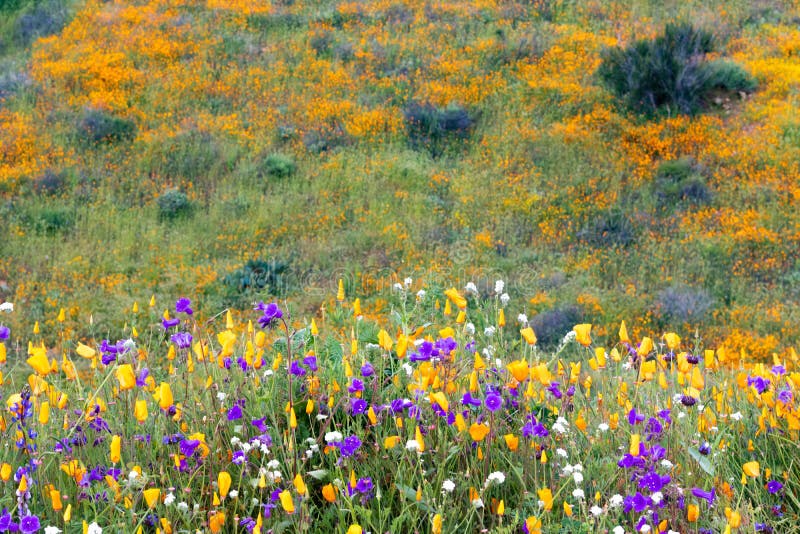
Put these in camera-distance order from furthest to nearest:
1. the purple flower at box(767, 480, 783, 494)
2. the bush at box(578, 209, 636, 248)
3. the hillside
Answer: the bush at box(578, 209, 636, 248) < the hillside < the purple flower at box(767, 480, 783, 494)

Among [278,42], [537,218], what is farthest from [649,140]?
[278,42]

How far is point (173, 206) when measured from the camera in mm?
9883

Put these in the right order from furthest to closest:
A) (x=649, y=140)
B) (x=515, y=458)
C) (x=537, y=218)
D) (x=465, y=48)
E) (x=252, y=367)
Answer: (x=465, y=48) → (x=649, y=140) → (x=537, y=218) → (x=252, y=367) → (x=515, y=458)

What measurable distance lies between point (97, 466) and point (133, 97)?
38.5ft

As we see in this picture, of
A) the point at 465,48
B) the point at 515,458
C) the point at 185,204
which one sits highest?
the point at 515,458

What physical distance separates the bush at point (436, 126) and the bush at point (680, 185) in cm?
299

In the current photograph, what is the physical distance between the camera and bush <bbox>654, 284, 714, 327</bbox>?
7.30 m

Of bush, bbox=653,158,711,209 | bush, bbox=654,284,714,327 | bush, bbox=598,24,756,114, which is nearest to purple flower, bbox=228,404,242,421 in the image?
bush, bbox=654,284,714,327

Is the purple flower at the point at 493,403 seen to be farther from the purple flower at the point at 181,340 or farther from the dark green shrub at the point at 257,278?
the dark green shrub at the point at 257,278

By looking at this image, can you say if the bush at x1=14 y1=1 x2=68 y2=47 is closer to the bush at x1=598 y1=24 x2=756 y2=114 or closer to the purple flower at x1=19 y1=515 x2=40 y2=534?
the bush at x1=598 y1=24 x2=756 y2=114

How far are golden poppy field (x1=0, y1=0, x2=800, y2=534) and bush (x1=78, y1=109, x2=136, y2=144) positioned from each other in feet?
0.21

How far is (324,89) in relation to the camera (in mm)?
12820

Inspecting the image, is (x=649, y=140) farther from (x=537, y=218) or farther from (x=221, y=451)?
(x=221, y=451)

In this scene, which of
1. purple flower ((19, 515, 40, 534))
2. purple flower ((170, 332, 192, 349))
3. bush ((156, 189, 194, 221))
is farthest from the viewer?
bush ((156, 189, 194, 221))
